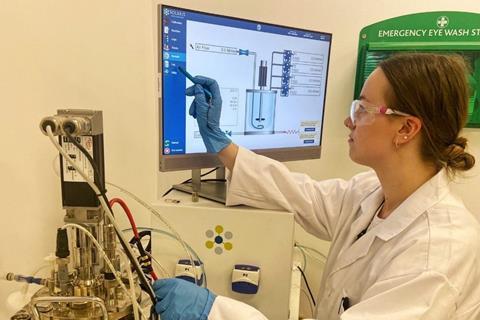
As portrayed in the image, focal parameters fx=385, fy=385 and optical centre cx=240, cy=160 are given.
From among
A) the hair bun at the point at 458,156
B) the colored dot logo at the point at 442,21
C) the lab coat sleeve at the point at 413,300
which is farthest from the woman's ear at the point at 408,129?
the colored dot logo at the point at 442,21

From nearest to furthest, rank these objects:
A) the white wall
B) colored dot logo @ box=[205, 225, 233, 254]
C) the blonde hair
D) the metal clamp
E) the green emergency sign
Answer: the metal clamp, the white wall, the blonde hair, colored dot logo @ box=[205, 225, 233, 254], the green emergency sign

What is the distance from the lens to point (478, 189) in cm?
166

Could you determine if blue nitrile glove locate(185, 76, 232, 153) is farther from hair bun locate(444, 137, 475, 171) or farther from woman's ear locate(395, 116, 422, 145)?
hair bun locate(444, 137, 475, 171)

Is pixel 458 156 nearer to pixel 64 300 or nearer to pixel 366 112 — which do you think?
pixel 366 112

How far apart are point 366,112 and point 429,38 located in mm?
797

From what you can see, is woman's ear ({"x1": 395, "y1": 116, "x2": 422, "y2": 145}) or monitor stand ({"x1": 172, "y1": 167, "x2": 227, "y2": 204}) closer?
woman's ear ({"x1": 395, "y1": 116, "x2": 422, "y2": 145})

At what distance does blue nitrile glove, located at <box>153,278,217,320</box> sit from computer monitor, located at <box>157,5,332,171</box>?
328 millimetres

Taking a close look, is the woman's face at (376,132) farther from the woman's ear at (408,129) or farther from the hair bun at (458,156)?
the hair bun at (458,156)

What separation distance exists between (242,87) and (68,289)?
708mm

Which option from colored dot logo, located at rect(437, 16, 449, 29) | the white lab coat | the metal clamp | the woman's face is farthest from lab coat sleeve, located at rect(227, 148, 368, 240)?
colored dot logo, located at rect(437, 16, 449, 29)

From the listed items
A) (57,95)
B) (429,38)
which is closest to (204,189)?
(57,95)

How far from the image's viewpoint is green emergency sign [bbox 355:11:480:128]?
1526mm

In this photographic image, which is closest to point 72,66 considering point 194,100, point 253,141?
point 194,100

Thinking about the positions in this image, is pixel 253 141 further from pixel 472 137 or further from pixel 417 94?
pixel 472 137
